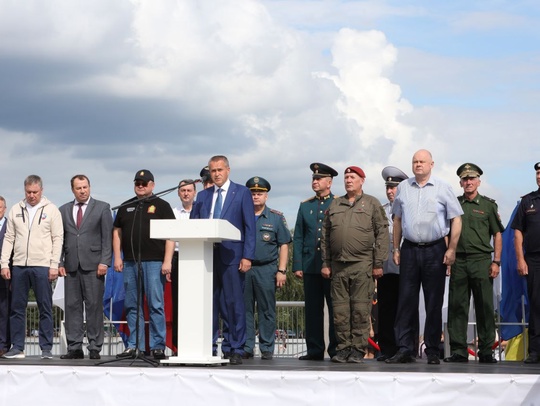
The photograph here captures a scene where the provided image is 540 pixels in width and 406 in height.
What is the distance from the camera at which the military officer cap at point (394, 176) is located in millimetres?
10867

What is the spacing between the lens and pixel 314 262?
33.6 ft

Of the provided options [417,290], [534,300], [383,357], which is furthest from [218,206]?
[534,300]

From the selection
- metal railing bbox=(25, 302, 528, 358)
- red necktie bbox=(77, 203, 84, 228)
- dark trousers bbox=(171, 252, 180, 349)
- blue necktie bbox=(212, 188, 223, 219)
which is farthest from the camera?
metal railing bbox=(25, 302, 528, 358)

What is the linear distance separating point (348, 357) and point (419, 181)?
6.10 ft

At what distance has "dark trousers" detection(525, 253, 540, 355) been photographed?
971 centimetres

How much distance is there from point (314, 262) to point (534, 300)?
229 cm

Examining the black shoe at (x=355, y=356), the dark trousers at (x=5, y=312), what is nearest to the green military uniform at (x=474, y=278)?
the black shoe at (x=355, y=356)

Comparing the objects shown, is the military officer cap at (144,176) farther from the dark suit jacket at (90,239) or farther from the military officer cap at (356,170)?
the military officer cap at (356,170)

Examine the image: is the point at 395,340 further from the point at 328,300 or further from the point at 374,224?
the point at 374,224

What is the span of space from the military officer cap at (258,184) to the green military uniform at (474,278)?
7.82ft

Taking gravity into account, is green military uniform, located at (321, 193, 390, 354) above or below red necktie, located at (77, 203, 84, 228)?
below

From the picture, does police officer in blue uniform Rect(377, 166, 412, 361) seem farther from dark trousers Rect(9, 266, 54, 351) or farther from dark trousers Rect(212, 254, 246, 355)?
dark trousers Rect(9, 266, 54, 351)

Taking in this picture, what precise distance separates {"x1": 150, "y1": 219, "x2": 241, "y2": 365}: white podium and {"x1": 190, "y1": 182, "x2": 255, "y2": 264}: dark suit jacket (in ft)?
1.43

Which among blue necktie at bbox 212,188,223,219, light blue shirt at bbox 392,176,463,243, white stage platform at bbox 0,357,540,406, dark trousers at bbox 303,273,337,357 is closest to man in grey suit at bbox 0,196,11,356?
blue necktie at bbox 212,188,223,219
